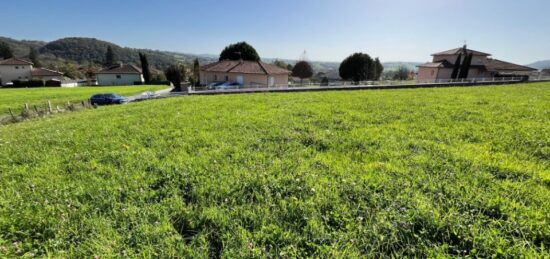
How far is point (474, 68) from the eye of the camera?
42.3m

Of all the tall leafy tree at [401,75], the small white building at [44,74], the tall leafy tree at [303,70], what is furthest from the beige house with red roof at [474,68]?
the small white building at [44,74]

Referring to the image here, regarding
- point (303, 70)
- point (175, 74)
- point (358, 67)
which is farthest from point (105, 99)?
point (303, 70)

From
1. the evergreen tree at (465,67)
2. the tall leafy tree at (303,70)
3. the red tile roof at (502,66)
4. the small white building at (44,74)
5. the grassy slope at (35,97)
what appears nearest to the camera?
the grassy slope at (35,97)

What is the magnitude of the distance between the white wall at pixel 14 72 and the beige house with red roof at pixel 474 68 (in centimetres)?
8128

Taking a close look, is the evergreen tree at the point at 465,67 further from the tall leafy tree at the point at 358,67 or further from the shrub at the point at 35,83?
the shrub at the point at 35,83

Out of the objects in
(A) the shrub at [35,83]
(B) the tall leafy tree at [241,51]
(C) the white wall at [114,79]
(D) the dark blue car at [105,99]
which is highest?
(B) the tall leafy tree at [241,51]

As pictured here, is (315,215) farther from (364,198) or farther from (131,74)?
(131,74)

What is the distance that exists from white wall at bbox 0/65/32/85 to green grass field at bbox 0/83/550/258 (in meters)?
70.2

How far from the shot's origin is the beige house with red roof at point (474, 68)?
4198 centimetres

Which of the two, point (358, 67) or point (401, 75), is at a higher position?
point (358, 67)

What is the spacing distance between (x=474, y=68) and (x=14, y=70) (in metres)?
91.9

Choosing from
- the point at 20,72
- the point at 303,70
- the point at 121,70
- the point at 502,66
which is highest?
the point at 303,70

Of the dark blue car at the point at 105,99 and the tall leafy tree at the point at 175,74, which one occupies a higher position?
the tall leafy tree at the point at 175,74

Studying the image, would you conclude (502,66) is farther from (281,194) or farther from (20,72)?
(20,72)
